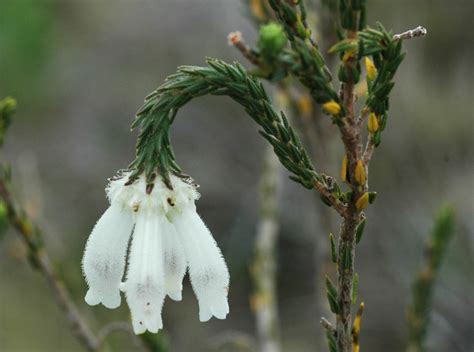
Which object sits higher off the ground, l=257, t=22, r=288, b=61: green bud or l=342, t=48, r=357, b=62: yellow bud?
l=342, t=48, r=357, b=62: yellow bud

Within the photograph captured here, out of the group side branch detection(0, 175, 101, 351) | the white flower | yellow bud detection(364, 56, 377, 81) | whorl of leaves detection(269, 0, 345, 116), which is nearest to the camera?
whorl of leaves detection(269, 0, 345, 116)

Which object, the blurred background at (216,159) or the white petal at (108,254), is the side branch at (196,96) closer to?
the white petal at (108,254)

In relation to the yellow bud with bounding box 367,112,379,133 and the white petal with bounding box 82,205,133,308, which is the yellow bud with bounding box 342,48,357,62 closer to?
the yellow bud with bounding box 367,112,379,133

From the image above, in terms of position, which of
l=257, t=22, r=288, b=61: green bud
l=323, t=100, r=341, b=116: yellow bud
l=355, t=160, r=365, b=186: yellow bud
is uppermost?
l=257, t=22, r=288, b=61: green bud

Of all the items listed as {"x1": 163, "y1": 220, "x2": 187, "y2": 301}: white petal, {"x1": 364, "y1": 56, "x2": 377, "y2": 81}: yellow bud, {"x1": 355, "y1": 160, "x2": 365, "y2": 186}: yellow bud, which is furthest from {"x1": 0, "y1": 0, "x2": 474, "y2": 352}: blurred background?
{"x1": 163, "y1": 220, "x2": 187, "y2": 301}: white petal

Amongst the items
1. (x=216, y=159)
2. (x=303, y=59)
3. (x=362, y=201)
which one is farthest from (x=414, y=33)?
(x=216, y=159)

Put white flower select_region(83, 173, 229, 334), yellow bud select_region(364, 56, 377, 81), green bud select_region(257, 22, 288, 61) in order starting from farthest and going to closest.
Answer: yellow bud select_region(364, 56, 377, 81) < white flower select_region(83, 173, 229, 334) < green bud select_region(257, 22, 288, 61)

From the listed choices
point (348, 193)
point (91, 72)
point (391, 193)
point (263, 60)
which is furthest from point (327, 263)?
point (91, 72)
